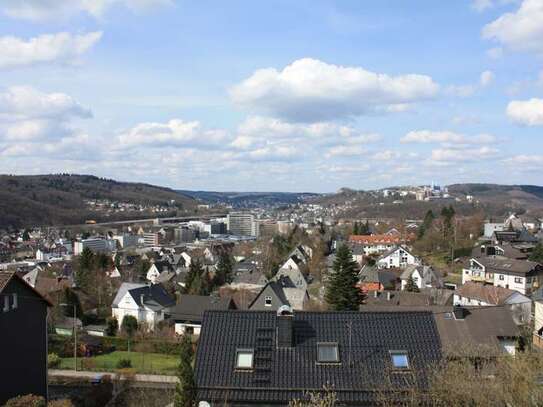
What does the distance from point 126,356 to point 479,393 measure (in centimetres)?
2758

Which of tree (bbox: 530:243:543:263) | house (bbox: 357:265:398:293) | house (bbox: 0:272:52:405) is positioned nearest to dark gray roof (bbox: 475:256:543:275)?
tree (bbox: 530:243:543:263)

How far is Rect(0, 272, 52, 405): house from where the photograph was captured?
1878 centimetres

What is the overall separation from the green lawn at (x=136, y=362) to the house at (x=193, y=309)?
5.70 m

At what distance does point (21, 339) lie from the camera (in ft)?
65.1

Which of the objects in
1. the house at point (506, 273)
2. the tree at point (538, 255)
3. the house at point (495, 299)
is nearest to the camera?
the house at point (495, 299)

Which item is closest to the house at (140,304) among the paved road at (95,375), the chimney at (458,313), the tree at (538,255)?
the paved road at (95,375)

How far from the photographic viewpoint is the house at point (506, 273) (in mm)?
47156

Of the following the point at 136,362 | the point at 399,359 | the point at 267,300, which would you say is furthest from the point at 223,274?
the point at 399,359

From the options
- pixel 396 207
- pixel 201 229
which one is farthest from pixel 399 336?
pixel 201 229

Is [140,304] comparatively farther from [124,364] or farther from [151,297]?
[124,364]

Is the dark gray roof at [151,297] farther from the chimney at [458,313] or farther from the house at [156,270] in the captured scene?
the chimney at [458,313]

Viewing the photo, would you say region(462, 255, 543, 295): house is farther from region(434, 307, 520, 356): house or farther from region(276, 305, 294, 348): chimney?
region(276, 305, 294, 348): chimney

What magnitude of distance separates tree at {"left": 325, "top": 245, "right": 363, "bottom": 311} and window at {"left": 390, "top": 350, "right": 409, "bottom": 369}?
20043 millimetres

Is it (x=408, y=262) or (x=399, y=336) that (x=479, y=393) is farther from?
(x=408, y=262)
